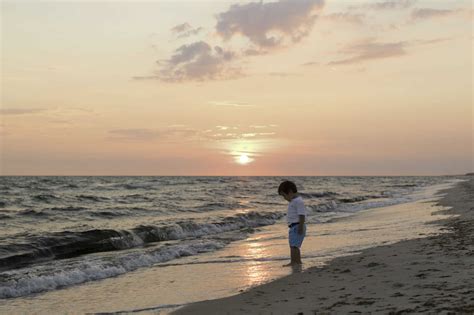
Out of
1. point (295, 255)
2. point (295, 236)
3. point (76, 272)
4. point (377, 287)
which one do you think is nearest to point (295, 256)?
point (295, 255)

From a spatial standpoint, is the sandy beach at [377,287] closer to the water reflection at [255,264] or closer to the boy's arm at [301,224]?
the water reflection at [255,264]

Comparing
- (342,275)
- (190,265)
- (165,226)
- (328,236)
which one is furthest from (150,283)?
(165,226)

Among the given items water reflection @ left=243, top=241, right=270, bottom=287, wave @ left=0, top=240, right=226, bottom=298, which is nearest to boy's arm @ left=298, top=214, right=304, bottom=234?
water reflection @ left=243, top=241, right=270, bottom=287

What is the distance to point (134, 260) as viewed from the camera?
12.3 meters

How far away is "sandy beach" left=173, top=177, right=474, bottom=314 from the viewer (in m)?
5.70

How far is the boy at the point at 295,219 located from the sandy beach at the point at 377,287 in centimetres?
77

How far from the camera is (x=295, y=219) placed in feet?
33.4

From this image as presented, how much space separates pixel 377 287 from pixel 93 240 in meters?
11.8

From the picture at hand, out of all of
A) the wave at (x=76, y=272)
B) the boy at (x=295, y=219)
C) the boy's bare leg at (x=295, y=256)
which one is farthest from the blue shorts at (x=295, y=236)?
the wave at (x=76, y=272)

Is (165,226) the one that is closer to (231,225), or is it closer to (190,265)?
(231,225)

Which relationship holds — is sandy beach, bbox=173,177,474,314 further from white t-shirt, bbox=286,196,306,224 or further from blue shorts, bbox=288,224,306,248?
white t-shirt, bbox=286,196,306,224

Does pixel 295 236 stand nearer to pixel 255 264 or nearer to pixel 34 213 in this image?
pixel 255 264

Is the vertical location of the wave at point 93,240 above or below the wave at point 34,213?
below

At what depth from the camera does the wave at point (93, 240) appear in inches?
535
